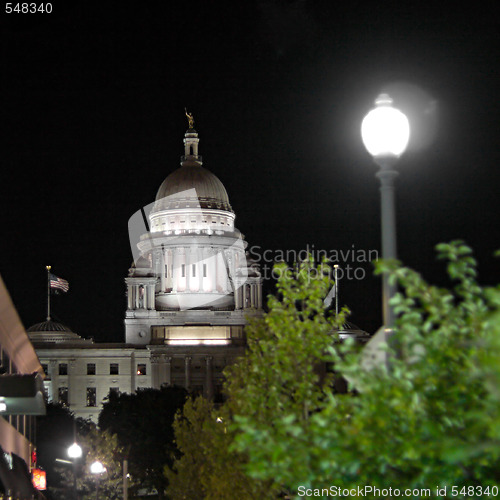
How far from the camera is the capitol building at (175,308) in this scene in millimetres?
139625

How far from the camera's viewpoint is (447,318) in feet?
34.1

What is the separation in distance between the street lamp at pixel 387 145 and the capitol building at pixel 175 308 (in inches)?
4767

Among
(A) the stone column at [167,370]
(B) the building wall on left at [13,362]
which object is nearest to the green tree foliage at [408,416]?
(B) the building wall on left at [13,362]

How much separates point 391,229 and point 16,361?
127 feet

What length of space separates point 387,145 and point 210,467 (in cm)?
2849

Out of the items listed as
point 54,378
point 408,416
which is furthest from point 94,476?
point 54,378

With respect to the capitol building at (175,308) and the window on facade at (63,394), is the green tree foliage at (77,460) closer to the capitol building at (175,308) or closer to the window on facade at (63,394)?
the capitol building at (175,308)

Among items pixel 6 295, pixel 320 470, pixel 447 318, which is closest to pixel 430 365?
pixel 447 318

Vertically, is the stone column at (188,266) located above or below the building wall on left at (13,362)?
above

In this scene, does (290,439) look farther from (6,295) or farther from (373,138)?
(6,295)

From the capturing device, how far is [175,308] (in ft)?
505

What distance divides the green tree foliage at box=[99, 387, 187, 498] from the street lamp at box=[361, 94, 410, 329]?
60.9 meters

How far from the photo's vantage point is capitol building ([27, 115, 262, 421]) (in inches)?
5497

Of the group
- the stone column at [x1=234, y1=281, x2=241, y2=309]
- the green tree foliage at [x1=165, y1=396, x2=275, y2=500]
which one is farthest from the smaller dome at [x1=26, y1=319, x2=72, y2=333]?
the green tree foliage at [x1=165, y1=396, x2=275, y2=500]
